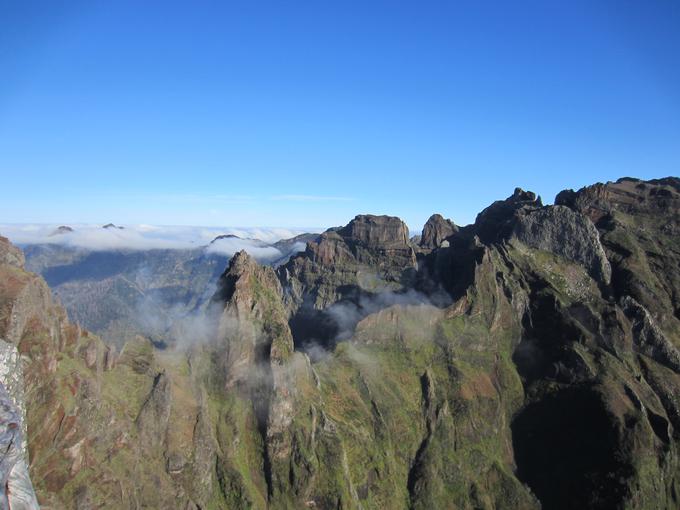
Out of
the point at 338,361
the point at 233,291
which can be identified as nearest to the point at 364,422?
the point at 338,361

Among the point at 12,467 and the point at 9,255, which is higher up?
the point at 9,255

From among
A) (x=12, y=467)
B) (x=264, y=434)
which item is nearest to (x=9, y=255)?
(x=264, y=434)

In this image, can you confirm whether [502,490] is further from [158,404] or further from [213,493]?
[158,404]

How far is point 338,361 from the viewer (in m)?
198

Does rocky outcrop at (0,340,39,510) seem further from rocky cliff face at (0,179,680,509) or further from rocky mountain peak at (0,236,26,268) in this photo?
rocky mountain peak at (0,236,26,268)

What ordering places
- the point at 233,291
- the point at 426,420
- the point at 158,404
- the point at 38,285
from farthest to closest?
the point at 426,420 → the point at 233,291 → the point at 158,404 → the point at 38,285

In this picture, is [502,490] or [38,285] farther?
[502,490]

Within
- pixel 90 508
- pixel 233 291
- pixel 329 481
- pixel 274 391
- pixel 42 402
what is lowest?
pixel 329 481

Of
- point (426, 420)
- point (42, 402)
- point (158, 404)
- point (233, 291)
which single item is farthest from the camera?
point (426, 420)

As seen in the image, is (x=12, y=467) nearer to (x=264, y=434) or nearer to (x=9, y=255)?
(x=9, y=255)

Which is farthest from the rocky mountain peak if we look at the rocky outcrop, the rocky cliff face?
the rocky outcrop

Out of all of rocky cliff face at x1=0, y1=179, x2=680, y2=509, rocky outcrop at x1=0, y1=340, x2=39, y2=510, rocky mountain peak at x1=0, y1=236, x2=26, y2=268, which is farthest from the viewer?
rocky mountain peak at x1=0, y1=236, x2=26, y2=268

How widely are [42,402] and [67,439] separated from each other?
31.5 feet

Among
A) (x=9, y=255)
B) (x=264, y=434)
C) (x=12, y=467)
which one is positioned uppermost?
(x=9, y=255)
